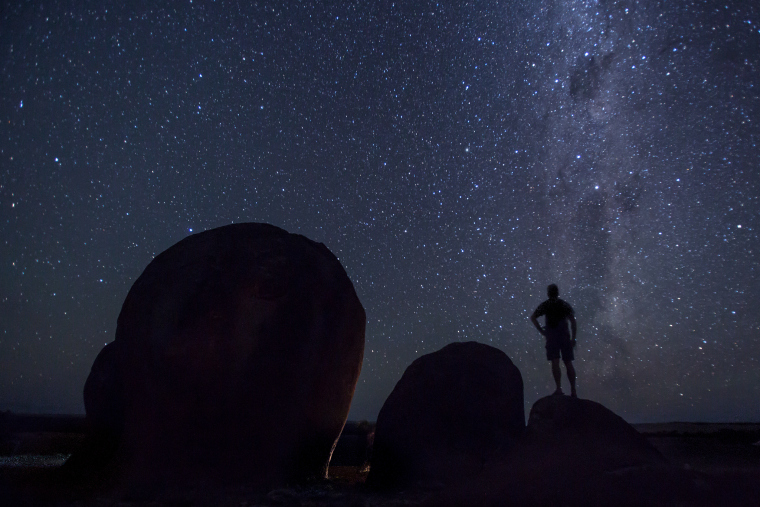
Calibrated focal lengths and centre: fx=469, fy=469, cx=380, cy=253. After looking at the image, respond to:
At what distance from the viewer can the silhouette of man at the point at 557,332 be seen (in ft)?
25.5

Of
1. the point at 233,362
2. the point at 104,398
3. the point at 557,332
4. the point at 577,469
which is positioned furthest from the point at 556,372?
the point at 104,398

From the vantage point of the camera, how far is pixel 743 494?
14.8ft

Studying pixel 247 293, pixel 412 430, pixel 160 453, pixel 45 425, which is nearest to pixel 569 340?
pixel 412 430

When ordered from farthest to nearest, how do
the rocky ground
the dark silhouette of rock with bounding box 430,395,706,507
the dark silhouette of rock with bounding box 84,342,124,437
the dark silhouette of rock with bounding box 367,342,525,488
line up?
the dark silhouette of rock with bounding box 84,342,124,437 < the dark silhouette of rock with bounding box 367,342,525,488 < the rocky ground < the dark silhouette of rock with bounding box 430,395,706,507

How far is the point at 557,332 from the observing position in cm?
783

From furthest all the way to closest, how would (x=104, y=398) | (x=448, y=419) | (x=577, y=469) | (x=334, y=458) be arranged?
(x=334, y=458)
(x=104, y=398)
(x=448, y=419)
(x=577, y=469)

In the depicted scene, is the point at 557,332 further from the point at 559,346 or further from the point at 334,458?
the point at 334,458

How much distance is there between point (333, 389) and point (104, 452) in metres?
4.20

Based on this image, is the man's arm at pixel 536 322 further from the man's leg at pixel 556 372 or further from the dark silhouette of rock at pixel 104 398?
the dark silhouette of rock at pixel 104 398

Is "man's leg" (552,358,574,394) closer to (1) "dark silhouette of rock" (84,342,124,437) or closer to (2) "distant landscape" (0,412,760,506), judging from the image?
(2) "distant landscape" (0,412,760,506)

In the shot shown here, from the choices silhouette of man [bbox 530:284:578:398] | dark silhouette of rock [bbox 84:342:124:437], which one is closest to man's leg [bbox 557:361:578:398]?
silhouette of man [bbox 530:284:578:398]

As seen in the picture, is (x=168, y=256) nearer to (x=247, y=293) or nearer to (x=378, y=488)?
(x=247, y=293)

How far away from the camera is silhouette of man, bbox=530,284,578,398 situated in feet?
25.5

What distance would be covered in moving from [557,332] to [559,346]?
23cm
